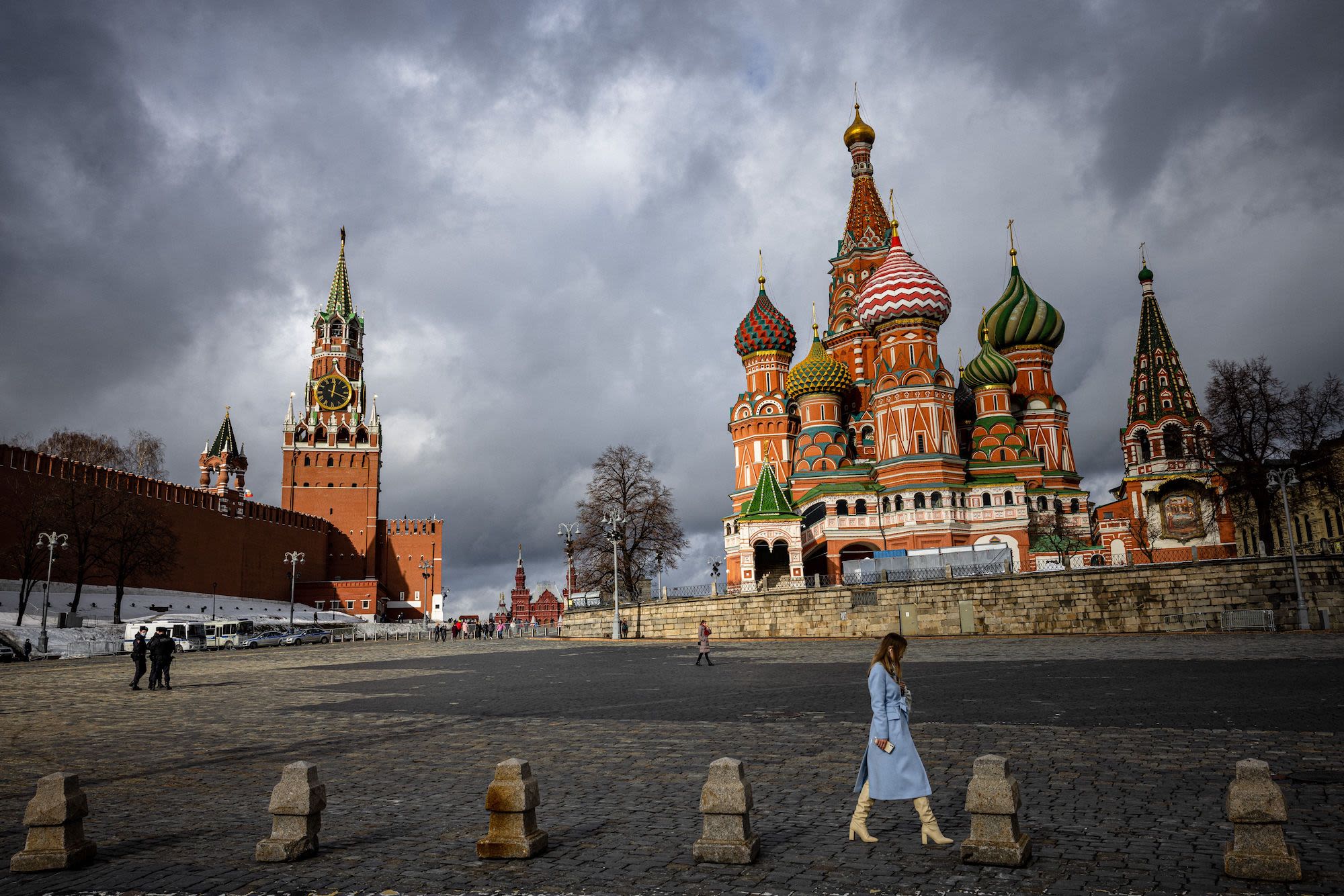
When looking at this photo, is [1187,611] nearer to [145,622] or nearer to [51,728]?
[51,728]

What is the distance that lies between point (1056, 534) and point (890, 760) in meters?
46.5

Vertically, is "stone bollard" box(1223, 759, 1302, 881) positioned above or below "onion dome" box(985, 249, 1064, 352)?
below

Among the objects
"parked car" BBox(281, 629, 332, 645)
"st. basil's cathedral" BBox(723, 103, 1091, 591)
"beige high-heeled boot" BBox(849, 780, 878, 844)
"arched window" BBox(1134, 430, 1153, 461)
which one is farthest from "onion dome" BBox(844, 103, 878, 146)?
"beige high-heeled boot" BBox(849, 780, 878, 844)

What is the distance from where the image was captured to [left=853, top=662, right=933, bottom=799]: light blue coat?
217 inches

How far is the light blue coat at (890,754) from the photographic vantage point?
550 cm

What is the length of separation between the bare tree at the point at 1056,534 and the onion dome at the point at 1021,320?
37.2 ft

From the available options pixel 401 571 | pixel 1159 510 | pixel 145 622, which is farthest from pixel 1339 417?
pixel 401 571

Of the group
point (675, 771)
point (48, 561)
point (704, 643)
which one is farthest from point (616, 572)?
point (675, 771)

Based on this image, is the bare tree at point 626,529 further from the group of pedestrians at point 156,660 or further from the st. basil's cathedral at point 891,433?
the group of pedestrians at point 156,660

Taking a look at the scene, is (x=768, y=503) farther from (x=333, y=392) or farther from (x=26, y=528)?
(x=333, y=392)

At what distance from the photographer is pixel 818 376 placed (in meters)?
53.3

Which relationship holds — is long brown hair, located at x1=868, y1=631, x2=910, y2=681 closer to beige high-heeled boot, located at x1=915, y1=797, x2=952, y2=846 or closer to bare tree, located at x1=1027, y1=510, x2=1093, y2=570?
beige high-heeled boot, located at x1=915, y1=797, x2=952, y2=846

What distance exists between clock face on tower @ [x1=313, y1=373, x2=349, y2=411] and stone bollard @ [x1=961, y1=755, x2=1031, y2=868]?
92.6 metres

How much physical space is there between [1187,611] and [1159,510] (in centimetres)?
2114
